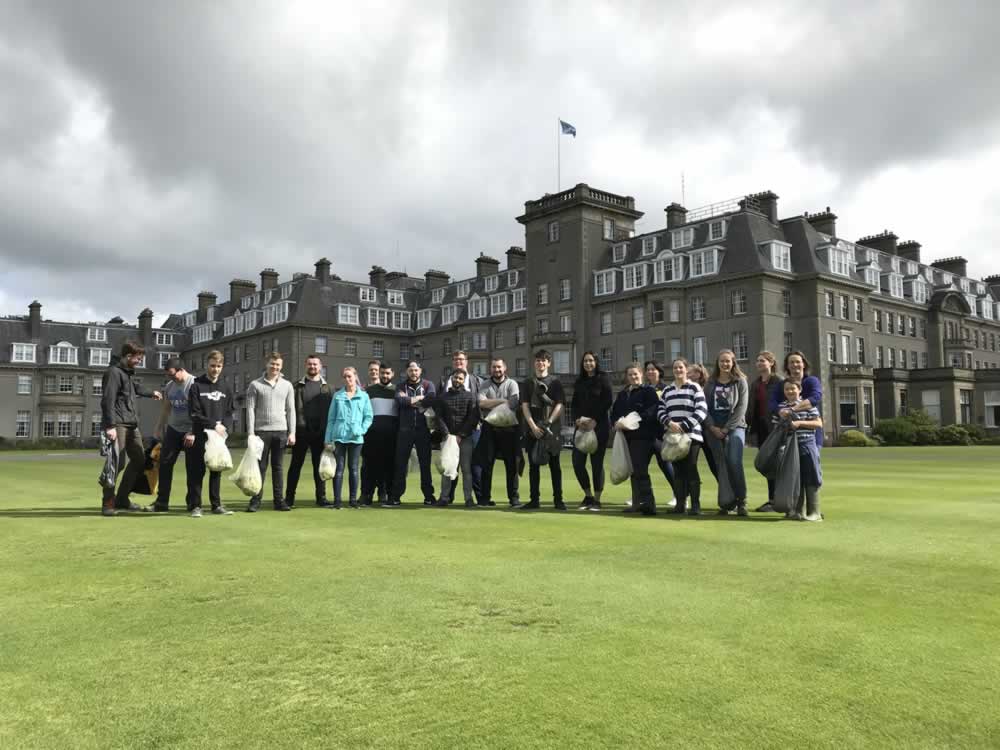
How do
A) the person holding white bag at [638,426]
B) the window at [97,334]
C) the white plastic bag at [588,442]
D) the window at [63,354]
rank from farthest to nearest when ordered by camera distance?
the window at [97,334] < the window at [63,354] < the white plastic bag at [588,442] < the person holding white bag at [638,426]

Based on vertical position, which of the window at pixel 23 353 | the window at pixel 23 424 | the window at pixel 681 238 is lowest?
the window at pixel 23 424

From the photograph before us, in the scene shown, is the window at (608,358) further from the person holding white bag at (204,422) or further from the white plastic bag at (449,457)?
the person holding white bag at (204,422)

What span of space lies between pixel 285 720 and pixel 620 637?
6.50 ft

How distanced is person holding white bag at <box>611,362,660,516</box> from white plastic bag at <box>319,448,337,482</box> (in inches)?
172

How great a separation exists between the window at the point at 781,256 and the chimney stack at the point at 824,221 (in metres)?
6.82

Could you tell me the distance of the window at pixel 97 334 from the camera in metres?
89.2

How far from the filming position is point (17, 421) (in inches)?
3204

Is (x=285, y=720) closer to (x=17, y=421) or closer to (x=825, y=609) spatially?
(x=825, y=609)

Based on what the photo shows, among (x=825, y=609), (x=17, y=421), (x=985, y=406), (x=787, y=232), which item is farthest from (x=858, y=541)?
(x=17, y=421)

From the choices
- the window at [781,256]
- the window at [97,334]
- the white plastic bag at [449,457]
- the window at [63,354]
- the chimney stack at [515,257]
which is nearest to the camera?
the white plastic bag at [449,457]

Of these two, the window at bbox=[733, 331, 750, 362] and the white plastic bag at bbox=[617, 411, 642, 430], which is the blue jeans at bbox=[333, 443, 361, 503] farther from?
the window at bbox=[733, 331, 750, 362]

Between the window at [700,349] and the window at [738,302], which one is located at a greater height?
the window at [738,302]

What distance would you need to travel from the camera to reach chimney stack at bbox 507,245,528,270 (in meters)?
75.0

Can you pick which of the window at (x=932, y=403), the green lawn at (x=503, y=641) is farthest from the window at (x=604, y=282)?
the green lawn at (x=503, y=641)
